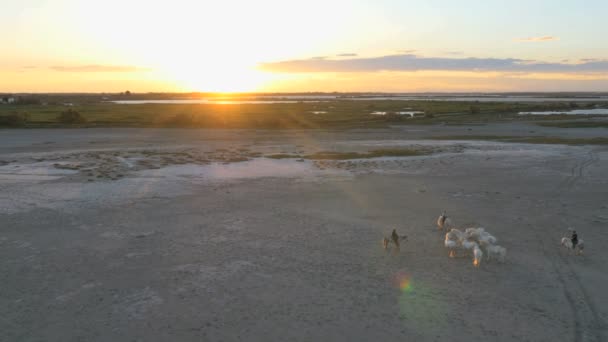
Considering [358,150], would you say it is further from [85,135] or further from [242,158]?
[85,135]

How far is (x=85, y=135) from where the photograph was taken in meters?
46.2

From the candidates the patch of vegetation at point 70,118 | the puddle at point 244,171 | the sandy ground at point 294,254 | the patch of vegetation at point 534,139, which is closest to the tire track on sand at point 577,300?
the sandy ground at point 294,254

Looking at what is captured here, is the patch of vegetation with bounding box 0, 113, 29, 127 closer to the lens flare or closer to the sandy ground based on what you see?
the sandy ground

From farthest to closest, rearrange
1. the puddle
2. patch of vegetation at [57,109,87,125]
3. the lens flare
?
patch of vegetation at [57,109,87,125], the puddle, the lens flare

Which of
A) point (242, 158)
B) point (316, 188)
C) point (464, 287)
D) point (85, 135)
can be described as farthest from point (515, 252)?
point (85, 135)

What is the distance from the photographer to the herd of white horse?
13.2 metres

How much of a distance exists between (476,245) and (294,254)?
16.4 ft

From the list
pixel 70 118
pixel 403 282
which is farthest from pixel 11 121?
pixel 403 282

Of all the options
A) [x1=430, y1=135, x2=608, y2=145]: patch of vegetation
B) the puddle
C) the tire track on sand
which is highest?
[x1=430, y1=135, x2=608, y2=145]: patch of vegetation

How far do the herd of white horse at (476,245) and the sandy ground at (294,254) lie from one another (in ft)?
0.92

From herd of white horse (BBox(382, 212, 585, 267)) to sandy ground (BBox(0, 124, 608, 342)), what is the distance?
11.0 inches

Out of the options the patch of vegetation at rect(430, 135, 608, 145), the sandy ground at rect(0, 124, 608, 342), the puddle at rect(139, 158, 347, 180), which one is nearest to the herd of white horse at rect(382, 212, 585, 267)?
the sandy ground at rect(0, 124, 608, 342)

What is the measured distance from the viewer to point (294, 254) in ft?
45.8

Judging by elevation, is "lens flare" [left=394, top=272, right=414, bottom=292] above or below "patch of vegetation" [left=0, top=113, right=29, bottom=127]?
below
